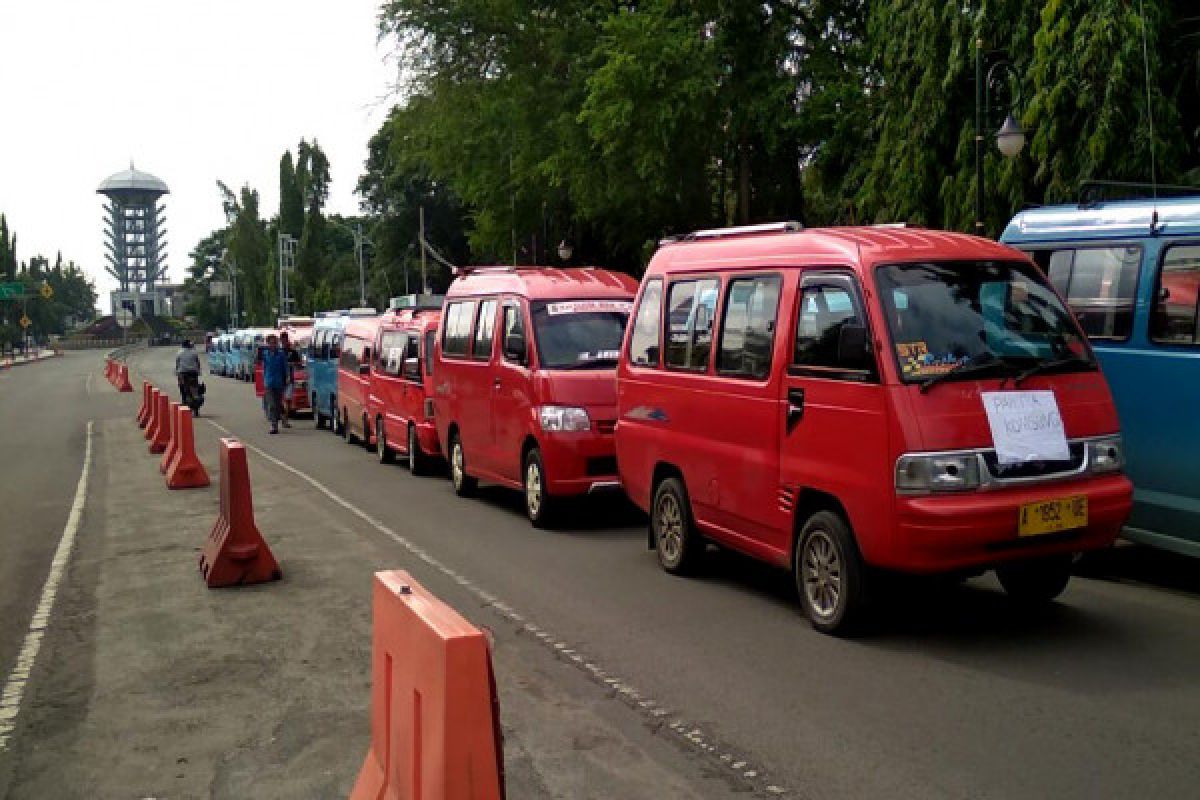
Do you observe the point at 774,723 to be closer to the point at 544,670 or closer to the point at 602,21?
the point at 544,670

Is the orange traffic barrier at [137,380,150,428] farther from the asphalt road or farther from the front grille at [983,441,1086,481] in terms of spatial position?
the front grille at [983,441,1086,481]

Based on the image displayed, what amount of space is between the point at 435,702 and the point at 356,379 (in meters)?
17.6

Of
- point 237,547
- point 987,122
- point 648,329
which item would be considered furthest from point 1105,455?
point 987,122

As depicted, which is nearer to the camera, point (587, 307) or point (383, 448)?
point (587, 307)

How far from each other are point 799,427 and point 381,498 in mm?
7561

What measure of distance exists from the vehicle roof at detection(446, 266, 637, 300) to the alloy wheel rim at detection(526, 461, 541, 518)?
171 cm

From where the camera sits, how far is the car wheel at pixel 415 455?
1602 centimetres

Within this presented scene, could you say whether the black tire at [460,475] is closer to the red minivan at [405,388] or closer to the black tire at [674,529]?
the red minivan at [405,388]

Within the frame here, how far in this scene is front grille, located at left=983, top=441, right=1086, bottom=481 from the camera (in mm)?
6336

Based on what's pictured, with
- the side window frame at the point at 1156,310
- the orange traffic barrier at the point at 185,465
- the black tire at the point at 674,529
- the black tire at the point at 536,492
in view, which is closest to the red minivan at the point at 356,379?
the orange traffic barrier at the point at 185,465

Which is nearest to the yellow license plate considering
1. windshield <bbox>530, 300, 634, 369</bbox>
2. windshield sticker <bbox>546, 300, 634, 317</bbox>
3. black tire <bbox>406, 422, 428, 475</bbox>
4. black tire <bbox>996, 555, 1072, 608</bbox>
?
black tire <bbox>996, 555, 1072, 608</bbox>

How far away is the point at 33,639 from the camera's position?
24.6ft

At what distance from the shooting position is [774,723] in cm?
543

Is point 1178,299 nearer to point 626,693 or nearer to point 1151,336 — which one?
point 1151,336
